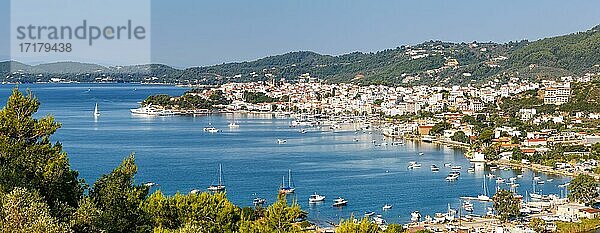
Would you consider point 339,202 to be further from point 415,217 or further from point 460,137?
point 460,137

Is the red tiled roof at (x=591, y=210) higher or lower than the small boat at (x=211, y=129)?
lower

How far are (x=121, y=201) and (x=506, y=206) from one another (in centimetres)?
617

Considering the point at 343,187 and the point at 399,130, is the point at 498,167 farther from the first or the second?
the point at 399,130

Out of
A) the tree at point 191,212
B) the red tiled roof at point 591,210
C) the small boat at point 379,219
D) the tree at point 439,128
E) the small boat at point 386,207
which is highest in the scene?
the tree at point 191,212

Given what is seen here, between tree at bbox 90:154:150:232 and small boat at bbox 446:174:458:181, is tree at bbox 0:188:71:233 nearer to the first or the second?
tree at bbox 90:154:150:232

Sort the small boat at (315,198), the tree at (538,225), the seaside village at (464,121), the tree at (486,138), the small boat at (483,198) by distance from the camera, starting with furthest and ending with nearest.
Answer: the tree at (486,138), the small boat at (483,198), the small boat at (315,198), the seaside village at (464,121), the tree at (538,225)

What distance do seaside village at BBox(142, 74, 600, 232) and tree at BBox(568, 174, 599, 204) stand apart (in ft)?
0.50

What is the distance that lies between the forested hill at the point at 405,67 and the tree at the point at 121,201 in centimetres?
3116

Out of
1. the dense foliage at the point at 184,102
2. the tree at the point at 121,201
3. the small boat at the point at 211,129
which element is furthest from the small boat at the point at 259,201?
the dense foliage at the point at 184,102

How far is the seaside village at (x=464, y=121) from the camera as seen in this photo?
9547 mm

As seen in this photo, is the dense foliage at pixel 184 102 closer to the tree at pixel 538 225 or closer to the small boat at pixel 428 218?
the small boat at pixel 428 218

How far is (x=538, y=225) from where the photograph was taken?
863 cm

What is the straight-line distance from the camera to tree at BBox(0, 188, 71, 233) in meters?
2.77

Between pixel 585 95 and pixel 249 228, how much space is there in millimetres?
20166
